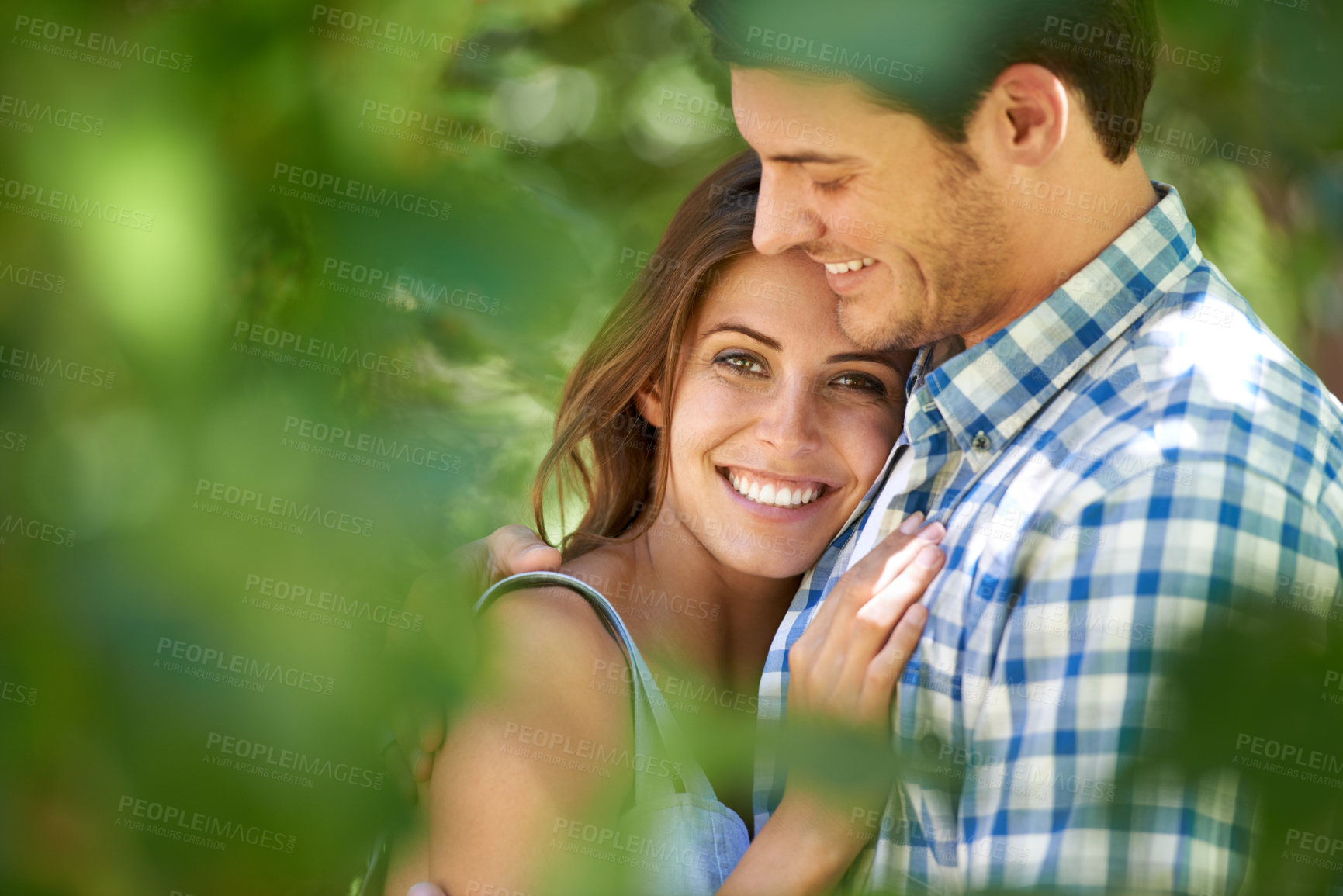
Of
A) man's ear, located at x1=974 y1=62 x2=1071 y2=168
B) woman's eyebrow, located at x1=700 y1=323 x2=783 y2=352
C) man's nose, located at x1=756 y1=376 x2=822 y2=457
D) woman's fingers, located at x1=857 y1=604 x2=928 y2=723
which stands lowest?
woman's fingers, located at x1=857 y1=604 x2=928 y2=723

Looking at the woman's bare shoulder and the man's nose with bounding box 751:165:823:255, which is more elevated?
the man's nose with bounding box 751:165:823:255

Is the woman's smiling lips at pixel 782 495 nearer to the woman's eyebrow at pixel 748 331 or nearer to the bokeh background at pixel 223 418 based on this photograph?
the woman's eyebrow at pixel 748 331

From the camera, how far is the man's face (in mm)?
1425

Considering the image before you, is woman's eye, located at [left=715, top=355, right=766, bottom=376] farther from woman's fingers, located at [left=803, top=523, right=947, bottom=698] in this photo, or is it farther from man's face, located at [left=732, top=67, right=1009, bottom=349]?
woman's fingers, located at [left=803, top=523, right=947, bottom=698]

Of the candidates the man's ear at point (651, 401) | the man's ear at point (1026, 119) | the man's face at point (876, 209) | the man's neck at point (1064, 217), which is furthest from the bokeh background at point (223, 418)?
the man's ear at point (651, 401)

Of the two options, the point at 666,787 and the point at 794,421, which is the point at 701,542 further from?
the point at 666,787

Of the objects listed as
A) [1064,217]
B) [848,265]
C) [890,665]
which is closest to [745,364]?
[848,265]

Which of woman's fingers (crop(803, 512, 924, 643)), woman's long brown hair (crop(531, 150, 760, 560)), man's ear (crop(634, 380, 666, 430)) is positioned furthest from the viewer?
man's ear (crop(634, 380, 666, 430))

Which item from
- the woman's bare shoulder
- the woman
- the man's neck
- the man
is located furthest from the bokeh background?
the man's neck

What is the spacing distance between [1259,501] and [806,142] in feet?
2.33

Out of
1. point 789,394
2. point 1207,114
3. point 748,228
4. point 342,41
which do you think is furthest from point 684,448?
point 342,41

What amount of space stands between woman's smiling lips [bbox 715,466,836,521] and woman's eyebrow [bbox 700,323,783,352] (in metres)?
0.23

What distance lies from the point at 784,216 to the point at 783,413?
42cm

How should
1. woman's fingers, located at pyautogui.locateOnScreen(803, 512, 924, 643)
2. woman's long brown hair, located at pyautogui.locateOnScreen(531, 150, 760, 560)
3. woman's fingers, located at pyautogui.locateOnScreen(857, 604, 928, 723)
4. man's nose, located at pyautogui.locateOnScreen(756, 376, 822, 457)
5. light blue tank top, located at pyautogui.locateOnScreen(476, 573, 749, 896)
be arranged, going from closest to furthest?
light blue tank top, located at pyautogui.locateOnScreen(476, 573, 749, 896)
woman's fingers, located at pyautogui.locateOnScreen(857, 604, 928, 723)
woman's fingers, located at pyautogui.locateOnScreen(803, 512, 924, 643)
man's nose, located at pyautogui.locateOnScreen(756, 376, 822, 457)
woman's long brown hair, located at pyautogui.locateOnScreen(531, 150, 760, 560)
